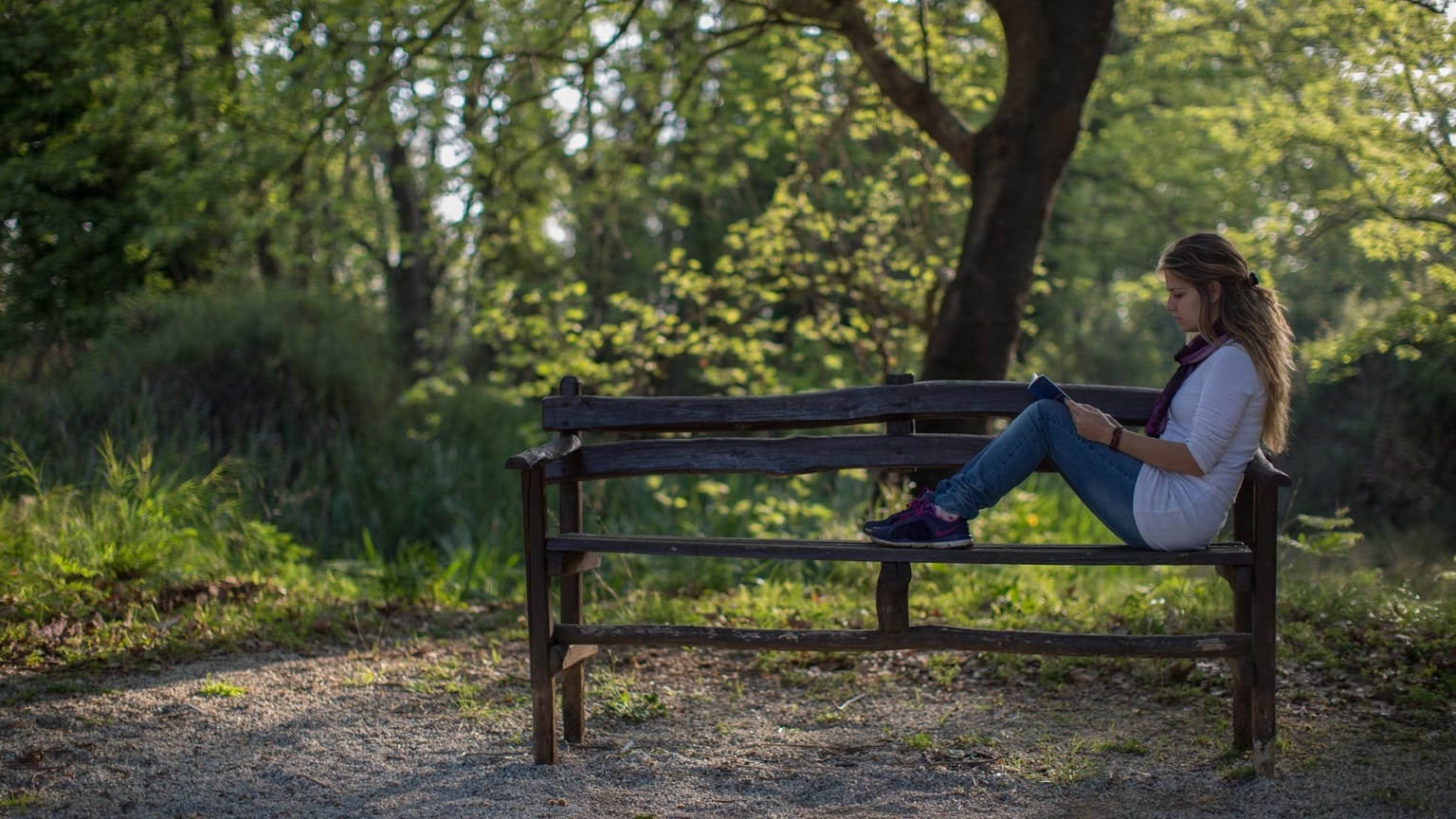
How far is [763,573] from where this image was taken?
24.9 feet

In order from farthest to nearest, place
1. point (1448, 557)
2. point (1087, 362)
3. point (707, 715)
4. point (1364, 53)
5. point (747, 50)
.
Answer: point (1087, 362), point (747, 50), point (1448, 557), point (1364, 53), point (707, 715)

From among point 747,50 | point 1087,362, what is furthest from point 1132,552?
point 1087,362

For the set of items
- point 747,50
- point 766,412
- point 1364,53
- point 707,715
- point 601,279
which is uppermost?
point 747,50

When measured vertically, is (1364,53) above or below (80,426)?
above

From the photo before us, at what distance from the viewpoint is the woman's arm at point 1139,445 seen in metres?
3.71

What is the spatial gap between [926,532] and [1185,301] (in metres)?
1.16

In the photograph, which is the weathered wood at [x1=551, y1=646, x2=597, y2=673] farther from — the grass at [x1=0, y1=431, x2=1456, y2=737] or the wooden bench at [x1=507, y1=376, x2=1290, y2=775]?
the grass at [x1=0, y1=431, x2=1456, y2=737]

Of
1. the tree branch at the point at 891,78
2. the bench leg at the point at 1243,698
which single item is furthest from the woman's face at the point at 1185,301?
the tree branch at the point at 891,78

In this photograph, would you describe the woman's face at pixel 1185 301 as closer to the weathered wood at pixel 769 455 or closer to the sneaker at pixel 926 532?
the weathered wood at pixel 769 455

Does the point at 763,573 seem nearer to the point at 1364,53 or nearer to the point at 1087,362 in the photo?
the point at 1364,53

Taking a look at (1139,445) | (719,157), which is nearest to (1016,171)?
(1139,445)

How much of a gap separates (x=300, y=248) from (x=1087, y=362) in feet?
39.6

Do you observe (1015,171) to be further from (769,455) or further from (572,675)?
(572,675)

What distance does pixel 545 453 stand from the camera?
424 centimetres
